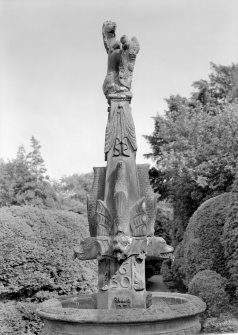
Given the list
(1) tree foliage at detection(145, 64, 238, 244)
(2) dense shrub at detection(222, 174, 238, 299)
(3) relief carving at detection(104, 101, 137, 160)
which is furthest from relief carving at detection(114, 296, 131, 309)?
(1) tree foliage at detection(145, 64, 238, 244)

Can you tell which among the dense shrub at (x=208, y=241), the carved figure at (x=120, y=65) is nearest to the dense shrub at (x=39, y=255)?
the dense shrub at (x=208, y=241)

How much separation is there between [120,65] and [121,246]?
2.96 m

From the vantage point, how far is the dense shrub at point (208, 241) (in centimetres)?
1297

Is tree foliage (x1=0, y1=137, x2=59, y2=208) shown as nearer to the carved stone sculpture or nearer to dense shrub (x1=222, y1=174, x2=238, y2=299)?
dense shrub (x1=222, y1=174, x2=238, y2=299)

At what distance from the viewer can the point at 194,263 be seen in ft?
44.6

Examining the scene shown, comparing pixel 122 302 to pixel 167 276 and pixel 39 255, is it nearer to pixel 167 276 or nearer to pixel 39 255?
pixel 39 255

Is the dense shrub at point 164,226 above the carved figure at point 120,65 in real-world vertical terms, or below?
below

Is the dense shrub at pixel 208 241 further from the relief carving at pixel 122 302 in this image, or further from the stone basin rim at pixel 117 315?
the stone basin rim at pixel 117 315

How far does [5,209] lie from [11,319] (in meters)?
2.91

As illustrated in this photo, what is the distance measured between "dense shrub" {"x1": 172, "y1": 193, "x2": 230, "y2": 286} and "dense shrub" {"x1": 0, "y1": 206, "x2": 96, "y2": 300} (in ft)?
11.3

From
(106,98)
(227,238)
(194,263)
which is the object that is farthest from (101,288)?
(194,263)

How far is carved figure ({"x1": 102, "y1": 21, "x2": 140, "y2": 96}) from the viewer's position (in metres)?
6.84

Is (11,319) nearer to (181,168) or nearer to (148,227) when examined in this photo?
(148,227)

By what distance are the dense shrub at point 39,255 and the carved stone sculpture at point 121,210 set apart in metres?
5.00
